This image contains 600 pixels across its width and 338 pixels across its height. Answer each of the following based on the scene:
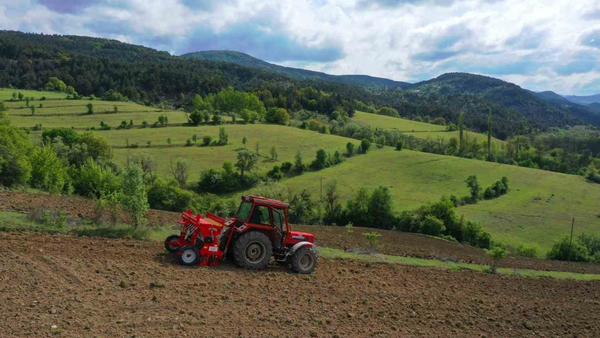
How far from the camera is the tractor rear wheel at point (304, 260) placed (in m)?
13.9

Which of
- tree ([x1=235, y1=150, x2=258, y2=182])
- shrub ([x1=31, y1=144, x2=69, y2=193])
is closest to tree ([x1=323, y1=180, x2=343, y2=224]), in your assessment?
tree ([x1=235, y1=150, x2=258, y2=182])

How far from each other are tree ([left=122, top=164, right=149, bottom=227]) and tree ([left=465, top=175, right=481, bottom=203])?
192 feet

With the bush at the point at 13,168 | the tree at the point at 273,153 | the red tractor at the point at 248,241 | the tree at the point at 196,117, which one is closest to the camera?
the red tractor at the point at 248,241

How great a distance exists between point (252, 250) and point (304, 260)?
76.7 inches

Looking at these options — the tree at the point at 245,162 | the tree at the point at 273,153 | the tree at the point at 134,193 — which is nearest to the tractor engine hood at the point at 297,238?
the tree at the point at 134,193

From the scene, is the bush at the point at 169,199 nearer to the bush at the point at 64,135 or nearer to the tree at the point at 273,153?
the bush at the point at 64,135

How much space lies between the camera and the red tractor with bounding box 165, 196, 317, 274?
1298 cm

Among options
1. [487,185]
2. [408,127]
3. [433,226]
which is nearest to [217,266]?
[433,226]

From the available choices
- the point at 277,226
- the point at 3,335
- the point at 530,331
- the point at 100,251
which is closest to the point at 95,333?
the point at 3,335

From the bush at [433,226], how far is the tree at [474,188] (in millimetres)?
19873

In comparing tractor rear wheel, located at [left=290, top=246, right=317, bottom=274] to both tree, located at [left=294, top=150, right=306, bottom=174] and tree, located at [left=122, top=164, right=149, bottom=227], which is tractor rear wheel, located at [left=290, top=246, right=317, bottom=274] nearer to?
tree, located at [left=122, top=164, right=149, bottom=227]

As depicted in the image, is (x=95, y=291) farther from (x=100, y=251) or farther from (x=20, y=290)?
(x=100, y=251)

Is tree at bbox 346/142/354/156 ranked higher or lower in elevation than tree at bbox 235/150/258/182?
higher

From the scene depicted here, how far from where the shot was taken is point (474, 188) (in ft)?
218
